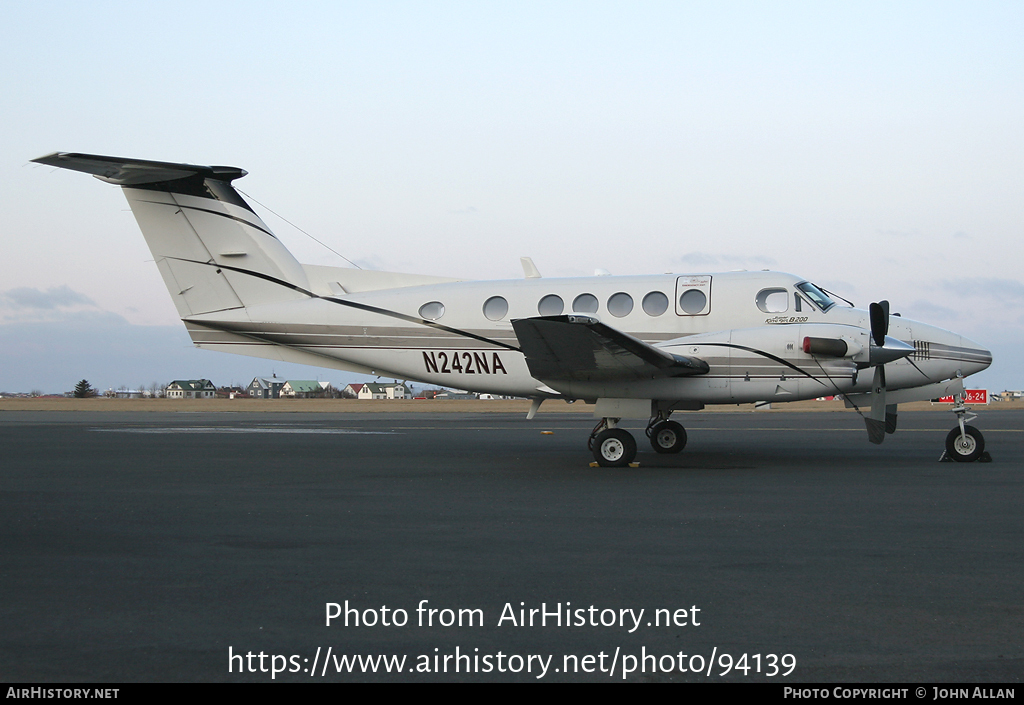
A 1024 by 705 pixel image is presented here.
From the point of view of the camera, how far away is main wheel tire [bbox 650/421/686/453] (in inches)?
619

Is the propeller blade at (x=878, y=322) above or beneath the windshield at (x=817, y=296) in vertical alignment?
beneath

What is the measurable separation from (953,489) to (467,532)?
6.41 meters

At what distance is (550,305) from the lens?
15039 millimetres

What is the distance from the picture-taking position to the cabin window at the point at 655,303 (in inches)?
577

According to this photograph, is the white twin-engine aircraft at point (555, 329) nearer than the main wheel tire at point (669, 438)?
Yes

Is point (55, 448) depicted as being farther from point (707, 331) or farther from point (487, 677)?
point (487, 677)

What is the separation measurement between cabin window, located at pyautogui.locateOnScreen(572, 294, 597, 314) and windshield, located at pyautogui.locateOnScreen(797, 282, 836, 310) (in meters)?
3.49

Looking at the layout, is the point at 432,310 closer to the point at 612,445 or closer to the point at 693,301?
the point at 612,445

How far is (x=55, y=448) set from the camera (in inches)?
690

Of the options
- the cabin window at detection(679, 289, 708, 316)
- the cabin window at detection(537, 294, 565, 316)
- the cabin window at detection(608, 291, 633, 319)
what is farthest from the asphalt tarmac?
the cabin window at detection(537, 294, 565, 316)

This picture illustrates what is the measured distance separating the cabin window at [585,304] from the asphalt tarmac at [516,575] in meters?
3.96

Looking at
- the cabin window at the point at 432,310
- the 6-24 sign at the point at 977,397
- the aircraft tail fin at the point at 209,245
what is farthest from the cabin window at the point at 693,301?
the 6-24 sign at the point at 977,397

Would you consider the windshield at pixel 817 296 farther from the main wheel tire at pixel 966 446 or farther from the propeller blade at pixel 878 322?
the main wheel tire at pixel 966 446

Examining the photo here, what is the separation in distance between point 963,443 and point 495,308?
8188 millimetres
